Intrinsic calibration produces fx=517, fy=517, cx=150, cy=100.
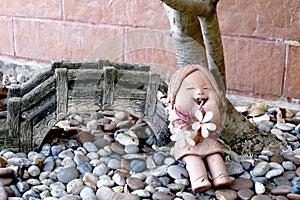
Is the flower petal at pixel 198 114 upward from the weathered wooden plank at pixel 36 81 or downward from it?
downward

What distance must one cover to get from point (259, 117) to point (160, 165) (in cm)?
59

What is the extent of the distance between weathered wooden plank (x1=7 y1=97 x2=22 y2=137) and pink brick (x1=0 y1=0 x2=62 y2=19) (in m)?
0.98

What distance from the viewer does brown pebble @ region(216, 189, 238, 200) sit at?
118 centimetres

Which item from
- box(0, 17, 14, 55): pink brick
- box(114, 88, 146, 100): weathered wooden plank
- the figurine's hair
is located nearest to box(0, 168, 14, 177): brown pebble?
box(114, 88, 146, 100): weathered wooden plank

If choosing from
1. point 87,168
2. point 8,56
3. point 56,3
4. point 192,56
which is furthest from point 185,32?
point 8,56

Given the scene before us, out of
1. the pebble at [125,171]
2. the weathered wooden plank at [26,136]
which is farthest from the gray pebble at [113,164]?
the weathered wooden plank at [26,136]

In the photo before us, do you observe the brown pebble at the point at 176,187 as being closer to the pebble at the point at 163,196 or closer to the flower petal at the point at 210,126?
the pebble at the point at 163,196

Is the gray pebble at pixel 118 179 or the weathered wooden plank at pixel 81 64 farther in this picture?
the weathered wooden plank at pixel 81 64

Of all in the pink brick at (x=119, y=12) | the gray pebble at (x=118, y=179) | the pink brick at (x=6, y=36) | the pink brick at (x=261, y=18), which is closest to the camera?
the gray pebble at (x=118, y=179)

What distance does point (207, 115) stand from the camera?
1.19 m

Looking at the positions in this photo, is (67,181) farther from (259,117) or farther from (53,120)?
(259,117)

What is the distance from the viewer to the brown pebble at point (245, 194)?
3.93ft

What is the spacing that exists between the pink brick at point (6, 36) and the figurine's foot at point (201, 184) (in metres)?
1.58

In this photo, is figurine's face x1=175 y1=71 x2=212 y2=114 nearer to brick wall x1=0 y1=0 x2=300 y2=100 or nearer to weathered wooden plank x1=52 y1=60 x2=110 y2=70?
brick wall x1=0 y1=0 x2=300 y2=100
